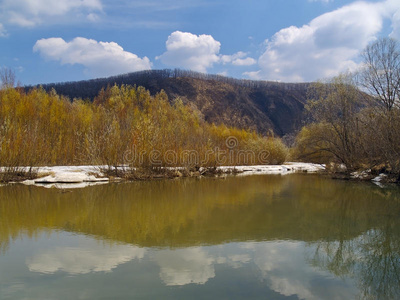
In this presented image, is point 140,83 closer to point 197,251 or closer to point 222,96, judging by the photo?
point 222,96

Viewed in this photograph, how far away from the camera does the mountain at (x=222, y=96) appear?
85188 mm

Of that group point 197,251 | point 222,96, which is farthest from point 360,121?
point 222,96

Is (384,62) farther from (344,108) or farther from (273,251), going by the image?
(273,251)

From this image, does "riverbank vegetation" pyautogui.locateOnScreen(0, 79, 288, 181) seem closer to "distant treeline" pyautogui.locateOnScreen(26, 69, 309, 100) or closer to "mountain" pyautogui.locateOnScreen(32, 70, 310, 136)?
"distant treeline" pyautogui.locateOnScreen(26, 69, 309, 100)

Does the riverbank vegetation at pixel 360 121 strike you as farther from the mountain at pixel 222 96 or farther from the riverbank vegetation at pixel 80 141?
the mountain at pixel 222 96

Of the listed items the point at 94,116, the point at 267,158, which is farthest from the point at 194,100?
the point at 94,116

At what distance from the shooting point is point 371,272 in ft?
13.0

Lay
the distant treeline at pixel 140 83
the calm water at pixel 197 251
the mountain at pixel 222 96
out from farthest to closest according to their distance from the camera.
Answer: the mountain at pixel 222 96
the distant treeline at pixel 140 83
the calm water at pixel 197 251

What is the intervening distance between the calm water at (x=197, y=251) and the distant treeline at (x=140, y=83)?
73.3 meters

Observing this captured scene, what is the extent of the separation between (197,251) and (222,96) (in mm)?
91144

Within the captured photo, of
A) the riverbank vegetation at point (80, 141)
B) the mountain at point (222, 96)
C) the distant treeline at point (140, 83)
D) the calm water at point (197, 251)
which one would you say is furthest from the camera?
the mountain at point (222, 96)

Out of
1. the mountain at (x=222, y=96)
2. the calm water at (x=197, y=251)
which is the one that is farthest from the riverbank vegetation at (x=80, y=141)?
the mountain at (x=222, y=96)

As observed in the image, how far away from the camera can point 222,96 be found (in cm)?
9356

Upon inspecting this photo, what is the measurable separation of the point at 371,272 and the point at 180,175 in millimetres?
15159
